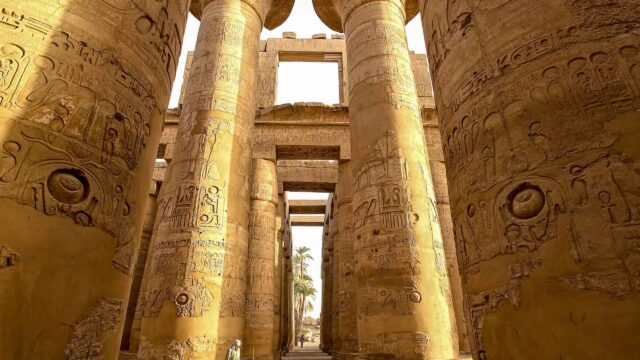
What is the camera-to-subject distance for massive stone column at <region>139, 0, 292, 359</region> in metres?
5.18

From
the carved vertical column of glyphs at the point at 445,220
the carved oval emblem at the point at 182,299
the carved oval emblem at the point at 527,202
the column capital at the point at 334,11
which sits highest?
the column capital at the point at 334,11

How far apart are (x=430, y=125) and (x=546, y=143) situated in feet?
33.4

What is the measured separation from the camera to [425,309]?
5.36m

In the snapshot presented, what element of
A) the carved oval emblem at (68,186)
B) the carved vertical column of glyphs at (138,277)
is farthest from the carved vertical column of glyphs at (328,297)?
the carved oval emblem at (68,186)

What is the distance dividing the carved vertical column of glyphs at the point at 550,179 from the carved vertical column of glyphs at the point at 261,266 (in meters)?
6.29

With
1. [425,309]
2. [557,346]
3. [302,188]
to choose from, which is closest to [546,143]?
[557,346]

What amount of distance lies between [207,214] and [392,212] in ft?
10.2

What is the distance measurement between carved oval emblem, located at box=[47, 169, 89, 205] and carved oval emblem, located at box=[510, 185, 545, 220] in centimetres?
240

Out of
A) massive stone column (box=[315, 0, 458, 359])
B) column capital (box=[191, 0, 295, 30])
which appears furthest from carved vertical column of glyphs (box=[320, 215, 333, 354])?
column capital (box=[191, 0, 295, 30])

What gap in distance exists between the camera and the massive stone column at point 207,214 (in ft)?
17.0

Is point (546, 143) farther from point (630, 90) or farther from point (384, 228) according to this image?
point (384, 228)

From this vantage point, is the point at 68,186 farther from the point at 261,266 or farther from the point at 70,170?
the point at 261,266

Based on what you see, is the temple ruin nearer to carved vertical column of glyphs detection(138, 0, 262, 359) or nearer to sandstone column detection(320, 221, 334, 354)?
carved vertical column of glyphs detection(138, 0, 262, 359)

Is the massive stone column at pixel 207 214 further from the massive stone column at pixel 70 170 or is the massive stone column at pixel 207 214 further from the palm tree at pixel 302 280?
the palm tree at pixel 302 280
